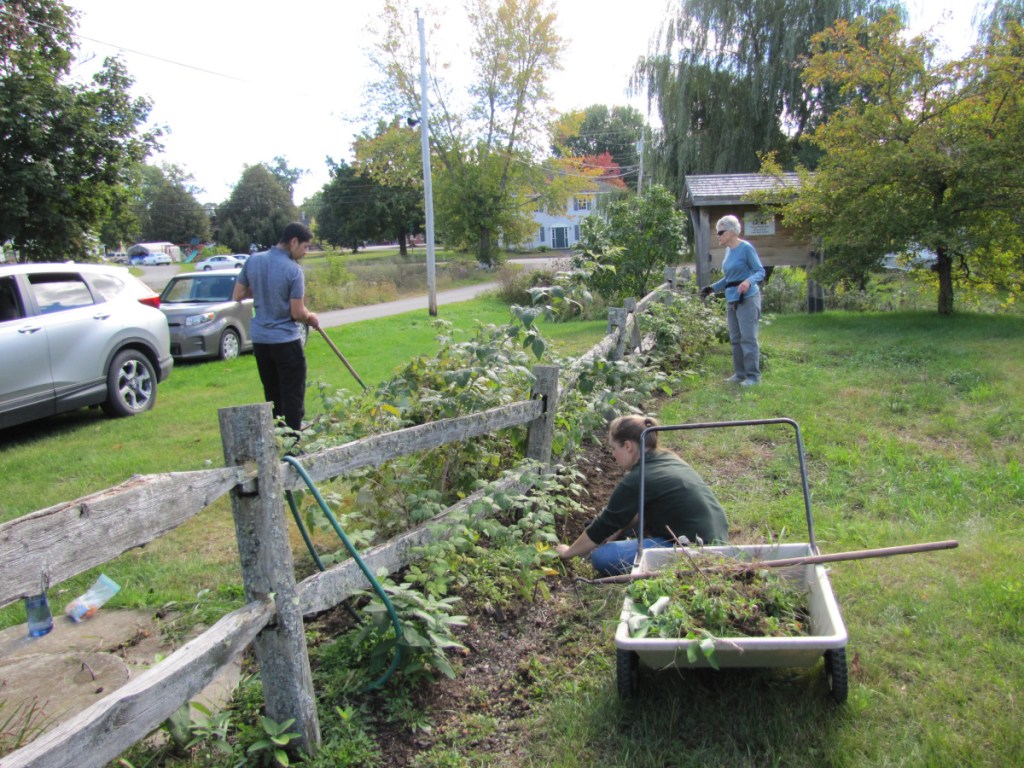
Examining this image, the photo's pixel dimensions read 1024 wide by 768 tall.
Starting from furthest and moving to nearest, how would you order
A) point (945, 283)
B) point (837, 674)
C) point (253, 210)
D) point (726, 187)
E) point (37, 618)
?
point (253, 210), point (726, 187), point (945, 283), point (837, 674), point (37, 618)

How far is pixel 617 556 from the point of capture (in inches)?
150

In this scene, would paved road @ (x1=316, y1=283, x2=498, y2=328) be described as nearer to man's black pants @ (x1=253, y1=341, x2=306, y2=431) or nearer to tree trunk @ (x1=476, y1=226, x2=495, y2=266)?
man's black pants @ (x1=253, y1=341, x2=306, y2=431)

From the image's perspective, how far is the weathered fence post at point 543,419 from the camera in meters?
4.80

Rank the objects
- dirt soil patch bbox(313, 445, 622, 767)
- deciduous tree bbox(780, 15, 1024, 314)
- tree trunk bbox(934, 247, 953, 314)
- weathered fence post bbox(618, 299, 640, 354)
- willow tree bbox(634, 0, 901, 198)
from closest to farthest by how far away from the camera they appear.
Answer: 1. dirt soil patch bbox(313, 445, 622, 767)
2. weathered fence post bbox(618, 299, 640, 354)
3. deciduous tree bbox(780, 15, 1024, 314)
4. tree trunk bbox(934, 247, 953, 314)
5. willow tree bbox(634, 0, 901, 198)

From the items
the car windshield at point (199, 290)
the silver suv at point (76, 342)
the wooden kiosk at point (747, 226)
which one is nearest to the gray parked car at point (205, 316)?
the car windshield at point (199, 290)

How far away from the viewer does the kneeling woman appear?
366 cm

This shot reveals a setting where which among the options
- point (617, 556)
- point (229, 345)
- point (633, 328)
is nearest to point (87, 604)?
point (617, 556)

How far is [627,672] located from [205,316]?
11.0 m

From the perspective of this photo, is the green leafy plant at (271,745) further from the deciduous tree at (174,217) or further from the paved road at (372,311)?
the deciduous tree at (174,217)

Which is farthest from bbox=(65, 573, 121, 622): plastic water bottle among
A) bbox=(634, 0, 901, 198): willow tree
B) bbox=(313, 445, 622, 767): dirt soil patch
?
bbox=(634, 0, 901, 198): willow tree

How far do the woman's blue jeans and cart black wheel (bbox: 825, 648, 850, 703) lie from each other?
1030mm

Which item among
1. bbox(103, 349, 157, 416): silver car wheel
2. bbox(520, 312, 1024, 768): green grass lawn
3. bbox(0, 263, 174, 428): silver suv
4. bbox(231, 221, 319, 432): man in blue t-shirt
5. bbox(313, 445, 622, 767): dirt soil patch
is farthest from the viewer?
bbox(103, 349, 157, 416): silver car wheel

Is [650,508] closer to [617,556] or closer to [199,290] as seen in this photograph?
[617,556]

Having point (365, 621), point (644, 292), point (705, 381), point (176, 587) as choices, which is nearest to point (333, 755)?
point (365, 621)
